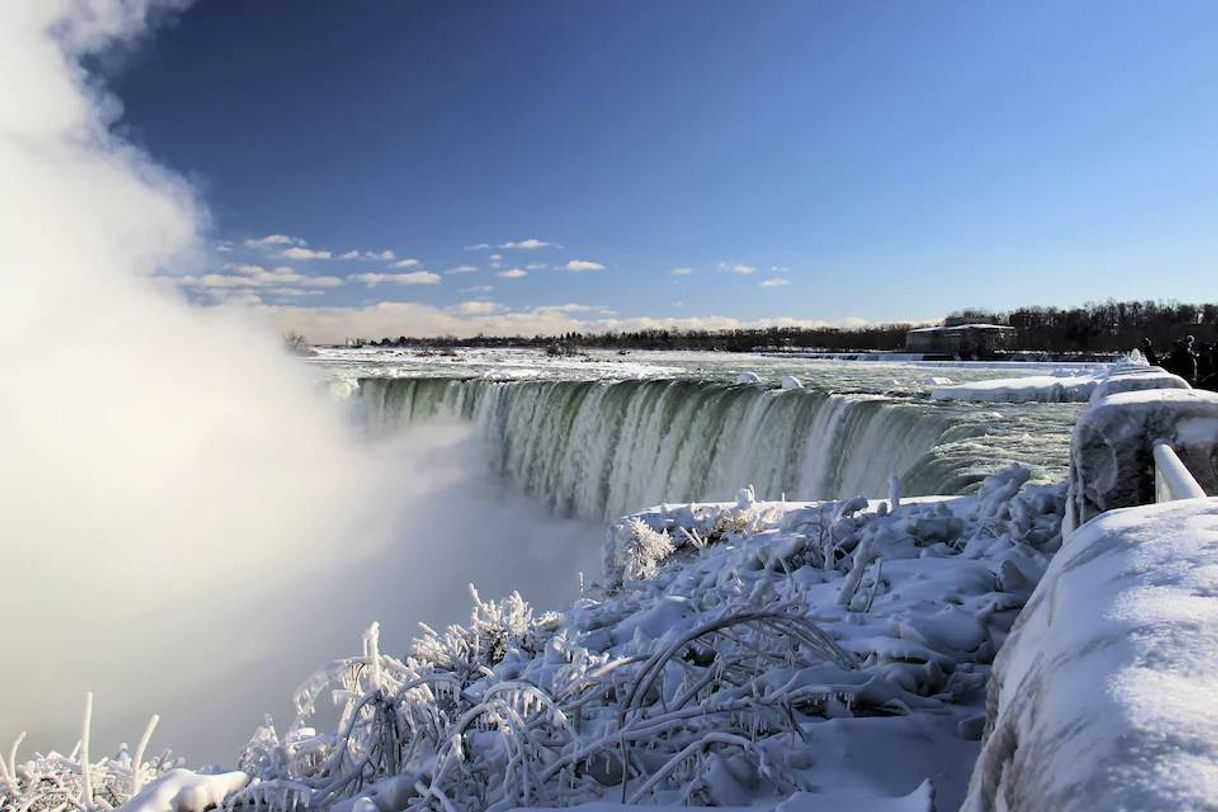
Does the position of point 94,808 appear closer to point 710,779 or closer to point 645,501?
point 710,779

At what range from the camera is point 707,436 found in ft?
50.4

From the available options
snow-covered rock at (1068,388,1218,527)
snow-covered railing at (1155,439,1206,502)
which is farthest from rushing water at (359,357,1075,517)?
snow-covered railing at (1155,439,1206,502)

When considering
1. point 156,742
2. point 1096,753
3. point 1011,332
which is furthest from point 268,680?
point 1011,332

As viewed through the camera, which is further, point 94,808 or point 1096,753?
point 94,808

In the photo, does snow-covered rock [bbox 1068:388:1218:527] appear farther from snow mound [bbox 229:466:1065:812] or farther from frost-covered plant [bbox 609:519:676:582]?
frost-covered plant [bbox 609:519:676:582]

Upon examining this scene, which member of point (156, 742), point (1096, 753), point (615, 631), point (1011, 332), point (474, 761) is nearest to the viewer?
point (1096, 753)

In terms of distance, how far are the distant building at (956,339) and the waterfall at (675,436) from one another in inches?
1397

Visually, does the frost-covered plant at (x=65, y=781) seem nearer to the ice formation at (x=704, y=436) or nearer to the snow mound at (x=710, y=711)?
the snow mound at (x=710, y=711)

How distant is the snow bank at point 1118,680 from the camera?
616 millimetres

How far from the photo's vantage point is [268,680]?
44.7ft

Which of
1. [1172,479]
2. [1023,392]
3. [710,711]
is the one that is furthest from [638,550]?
[1023,392]

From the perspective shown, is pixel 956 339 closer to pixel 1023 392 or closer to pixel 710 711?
pixel 1023 392

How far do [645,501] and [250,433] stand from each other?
1364 cm

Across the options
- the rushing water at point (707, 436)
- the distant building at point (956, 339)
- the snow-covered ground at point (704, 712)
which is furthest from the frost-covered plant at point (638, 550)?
the distant building at point (956, 339)
